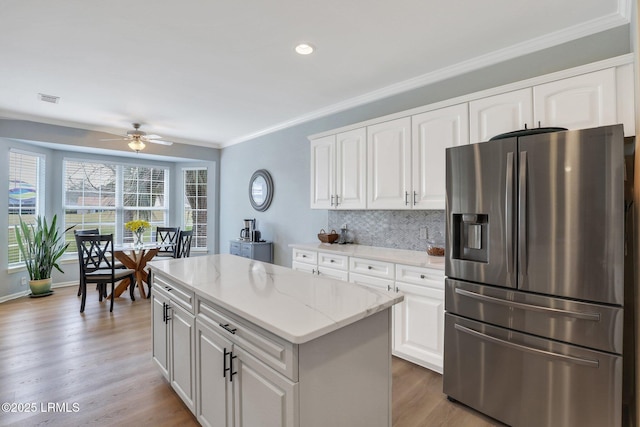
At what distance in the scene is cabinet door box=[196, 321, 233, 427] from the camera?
1.50 metres

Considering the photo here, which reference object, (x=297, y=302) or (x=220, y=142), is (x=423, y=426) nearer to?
(x=297, y=302)

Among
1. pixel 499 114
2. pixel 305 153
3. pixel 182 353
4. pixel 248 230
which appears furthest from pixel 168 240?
pixel 499 114

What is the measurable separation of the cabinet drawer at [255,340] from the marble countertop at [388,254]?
1567 millimetres

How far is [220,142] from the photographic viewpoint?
20.1 ft

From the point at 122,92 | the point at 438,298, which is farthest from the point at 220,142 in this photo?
the point at 438,298

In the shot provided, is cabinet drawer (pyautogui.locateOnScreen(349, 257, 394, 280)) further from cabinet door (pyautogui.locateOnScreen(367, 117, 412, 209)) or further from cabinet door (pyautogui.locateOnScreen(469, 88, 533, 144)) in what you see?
cabinet door (pyautogui.locateOnScreen(469, 88, 533, 144))

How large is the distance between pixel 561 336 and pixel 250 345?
5.51ft

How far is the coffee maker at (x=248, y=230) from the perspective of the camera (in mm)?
5062

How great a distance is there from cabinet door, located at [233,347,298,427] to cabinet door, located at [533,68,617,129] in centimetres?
Result: 229

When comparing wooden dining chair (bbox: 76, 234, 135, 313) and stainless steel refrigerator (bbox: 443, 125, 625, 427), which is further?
wooden dining chair (bbox: 76, 234, 135, 313)

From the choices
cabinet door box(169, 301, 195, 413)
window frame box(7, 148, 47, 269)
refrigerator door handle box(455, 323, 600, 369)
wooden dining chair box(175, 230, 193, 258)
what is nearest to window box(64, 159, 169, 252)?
window frame box(7, 148, 47, 269)

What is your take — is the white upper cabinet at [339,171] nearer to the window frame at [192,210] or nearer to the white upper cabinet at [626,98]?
the white upper cabinet at [626,98]

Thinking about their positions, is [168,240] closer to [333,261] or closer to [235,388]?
[333,261]

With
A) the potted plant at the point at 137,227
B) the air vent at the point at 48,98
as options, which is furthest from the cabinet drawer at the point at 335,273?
the air vent at the point at 48,98
